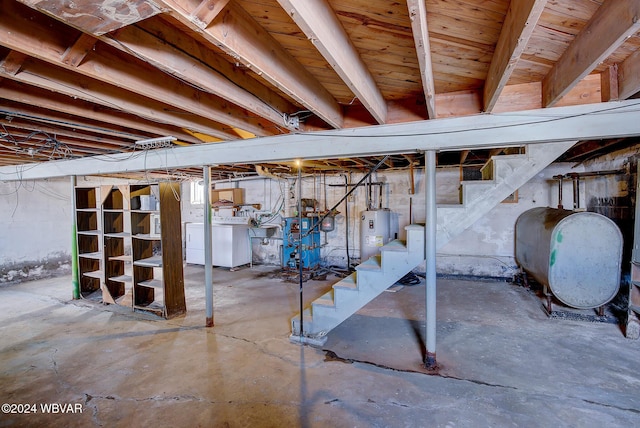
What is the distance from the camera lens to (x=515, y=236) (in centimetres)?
554

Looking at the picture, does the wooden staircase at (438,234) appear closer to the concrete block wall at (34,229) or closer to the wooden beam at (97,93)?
the wooden beam at (97,93)

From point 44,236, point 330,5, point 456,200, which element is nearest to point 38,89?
point 330,5

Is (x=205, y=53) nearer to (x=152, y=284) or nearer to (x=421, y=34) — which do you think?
(x=421, y=34)

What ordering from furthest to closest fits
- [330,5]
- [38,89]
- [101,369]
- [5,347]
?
[5,347] < [101,369] < [38,89] < [330,5]

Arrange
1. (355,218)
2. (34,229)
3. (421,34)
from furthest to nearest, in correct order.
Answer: (355,218)
(34,229)
(421,34)

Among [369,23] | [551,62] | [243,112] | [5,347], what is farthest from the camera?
[5,347]

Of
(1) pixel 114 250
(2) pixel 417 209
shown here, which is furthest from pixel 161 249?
(2) pixel 417 209

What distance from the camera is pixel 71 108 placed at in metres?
2.40

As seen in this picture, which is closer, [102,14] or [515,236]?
[102,14]

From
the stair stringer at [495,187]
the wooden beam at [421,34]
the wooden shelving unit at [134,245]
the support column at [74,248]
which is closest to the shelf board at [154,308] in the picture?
the wooden shelving unit at [134,245]

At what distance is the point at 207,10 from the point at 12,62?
1.37 metres

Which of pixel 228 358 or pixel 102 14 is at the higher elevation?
pixel 102 14

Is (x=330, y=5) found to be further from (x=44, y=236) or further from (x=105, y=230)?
(x=44, y=236)

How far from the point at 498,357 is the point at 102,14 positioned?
3.74 m
